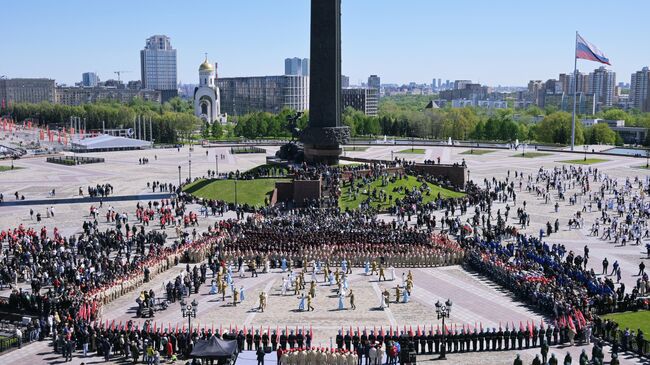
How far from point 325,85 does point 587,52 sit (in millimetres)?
41454

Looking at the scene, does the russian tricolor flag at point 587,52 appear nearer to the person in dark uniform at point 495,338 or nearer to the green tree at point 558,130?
the green tree at point 558,130

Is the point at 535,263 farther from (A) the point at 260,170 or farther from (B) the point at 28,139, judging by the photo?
(B) the point at 28,139

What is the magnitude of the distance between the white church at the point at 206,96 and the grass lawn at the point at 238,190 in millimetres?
114893

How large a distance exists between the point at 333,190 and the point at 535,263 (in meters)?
24.3

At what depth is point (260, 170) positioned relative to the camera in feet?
215

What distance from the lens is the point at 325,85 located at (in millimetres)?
63406

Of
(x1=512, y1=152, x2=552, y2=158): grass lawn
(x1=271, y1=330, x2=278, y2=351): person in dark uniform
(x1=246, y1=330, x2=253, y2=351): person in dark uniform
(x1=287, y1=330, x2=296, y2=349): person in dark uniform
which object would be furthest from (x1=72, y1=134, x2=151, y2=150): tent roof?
(x1=287, y1=330, x2=296, y2=349): person in dark uniform

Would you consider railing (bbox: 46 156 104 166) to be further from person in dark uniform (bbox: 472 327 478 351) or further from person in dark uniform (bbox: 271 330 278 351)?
person in dark uniform (bbox: 472 327 478 351)

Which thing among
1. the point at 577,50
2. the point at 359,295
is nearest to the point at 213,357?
the point at 359,295

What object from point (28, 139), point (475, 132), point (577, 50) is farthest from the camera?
point (28, 139)

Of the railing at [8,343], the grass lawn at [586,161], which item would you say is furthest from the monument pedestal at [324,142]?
the railing at [8,343]

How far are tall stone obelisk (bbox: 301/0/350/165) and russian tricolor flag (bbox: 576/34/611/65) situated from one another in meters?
37.8

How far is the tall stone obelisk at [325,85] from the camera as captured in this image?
2470 inches

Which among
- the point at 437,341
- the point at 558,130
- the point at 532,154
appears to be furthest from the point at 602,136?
the point at 437,341
